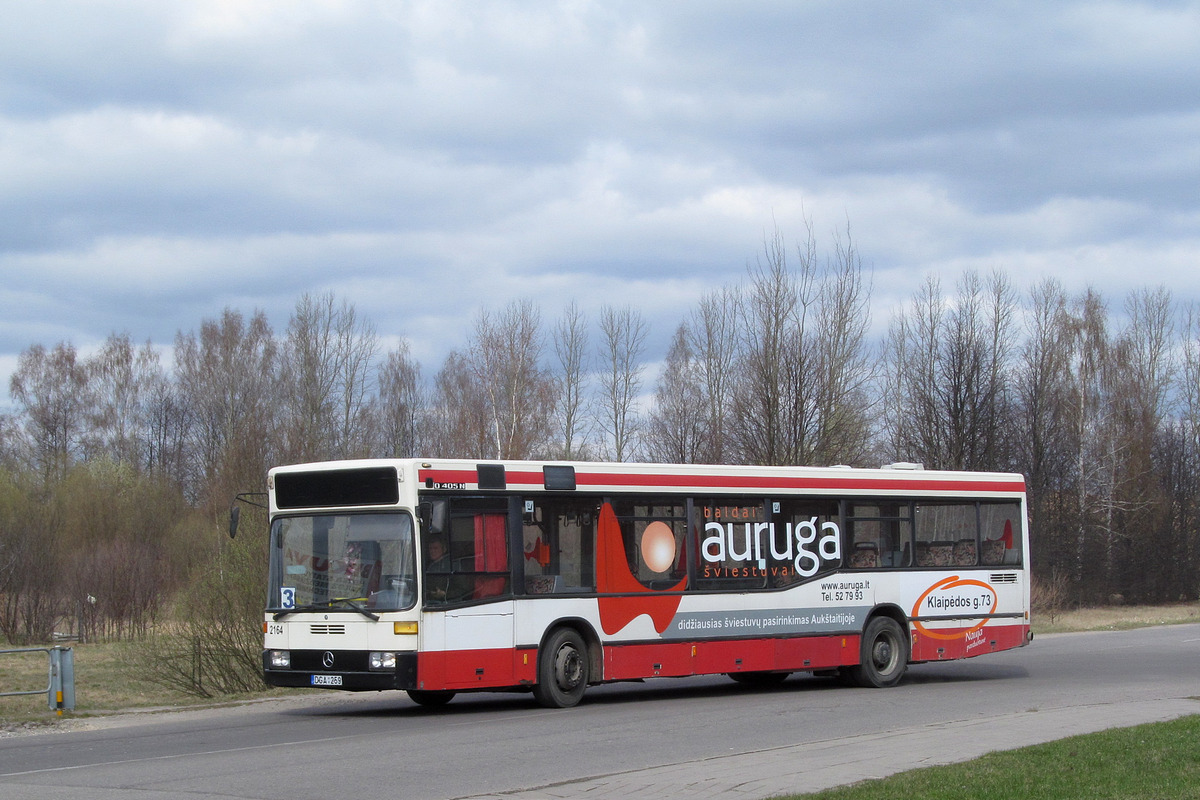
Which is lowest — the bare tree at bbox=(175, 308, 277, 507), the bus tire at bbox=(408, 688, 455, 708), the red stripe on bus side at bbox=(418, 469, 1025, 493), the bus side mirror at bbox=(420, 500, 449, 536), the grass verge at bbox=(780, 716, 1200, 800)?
the bus tire at bbox=(408, 688, 455, 708)

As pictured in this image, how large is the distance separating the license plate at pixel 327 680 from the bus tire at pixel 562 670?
7.88ft

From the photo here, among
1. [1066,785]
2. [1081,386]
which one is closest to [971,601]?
[1066,785]

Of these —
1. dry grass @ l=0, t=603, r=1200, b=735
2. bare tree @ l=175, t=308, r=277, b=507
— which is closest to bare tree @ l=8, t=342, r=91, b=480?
bare tree @ l=175, t=308, r=277, b=507

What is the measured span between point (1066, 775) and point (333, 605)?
8.34 m

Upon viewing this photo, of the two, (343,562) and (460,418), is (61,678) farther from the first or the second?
(460,418)

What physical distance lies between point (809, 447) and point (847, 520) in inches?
608

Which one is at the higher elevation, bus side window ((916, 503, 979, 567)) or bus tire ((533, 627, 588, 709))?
bus side window ((916, 503, 979, 567))

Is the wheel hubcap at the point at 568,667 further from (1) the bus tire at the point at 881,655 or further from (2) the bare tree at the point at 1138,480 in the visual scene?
(2) the bare tree at the point at 1138,480

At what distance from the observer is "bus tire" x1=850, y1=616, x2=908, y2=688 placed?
18.7m

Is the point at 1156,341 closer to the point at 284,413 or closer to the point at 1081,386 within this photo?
the point at 1081,386

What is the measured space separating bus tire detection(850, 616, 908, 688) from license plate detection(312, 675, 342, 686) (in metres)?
8.02

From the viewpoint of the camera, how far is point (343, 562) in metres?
14.9

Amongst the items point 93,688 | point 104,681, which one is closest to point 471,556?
point 93,688

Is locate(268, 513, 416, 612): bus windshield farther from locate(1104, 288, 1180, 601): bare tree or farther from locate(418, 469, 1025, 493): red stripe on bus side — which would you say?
locate(1104, 288, 1180, 601): bare tree
